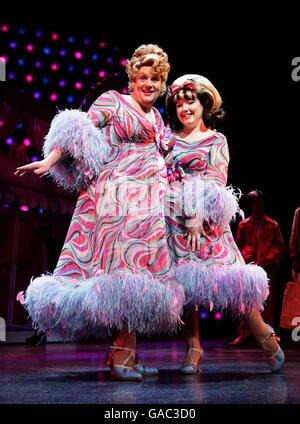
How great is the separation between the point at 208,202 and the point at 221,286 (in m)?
0.33

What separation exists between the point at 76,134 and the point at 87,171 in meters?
0.14

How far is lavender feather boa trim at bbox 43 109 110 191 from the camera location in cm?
205

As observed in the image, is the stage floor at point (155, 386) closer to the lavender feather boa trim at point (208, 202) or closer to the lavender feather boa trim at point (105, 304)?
the lavender feather boa trim at point (105, 304)

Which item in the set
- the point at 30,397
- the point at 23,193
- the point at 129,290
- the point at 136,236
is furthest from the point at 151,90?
the point at 23,193

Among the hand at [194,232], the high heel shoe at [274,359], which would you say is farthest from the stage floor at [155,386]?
the hand at [194,232]

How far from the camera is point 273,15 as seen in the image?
14.9 ft

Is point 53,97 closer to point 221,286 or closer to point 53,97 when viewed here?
point 53,97

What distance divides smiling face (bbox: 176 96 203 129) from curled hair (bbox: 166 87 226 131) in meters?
0.02

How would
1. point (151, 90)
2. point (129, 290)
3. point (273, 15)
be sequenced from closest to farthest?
point (129, 290) < point (151, 90) < point (273, 15)

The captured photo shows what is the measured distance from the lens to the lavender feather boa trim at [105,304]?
1.88 meters

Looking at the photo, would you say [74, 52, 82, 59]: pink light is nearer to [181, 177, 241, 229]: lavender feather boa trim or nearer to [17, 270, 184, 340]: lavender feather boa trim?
[181, 177, 241, 229]: lavender feather boa trim

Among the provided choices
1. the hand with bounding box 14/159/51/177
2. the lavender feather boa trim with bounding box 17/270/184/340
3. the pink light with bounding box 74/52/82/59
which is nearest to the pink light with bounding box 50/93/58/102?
the pink light with bounding box 74/52/82/59
